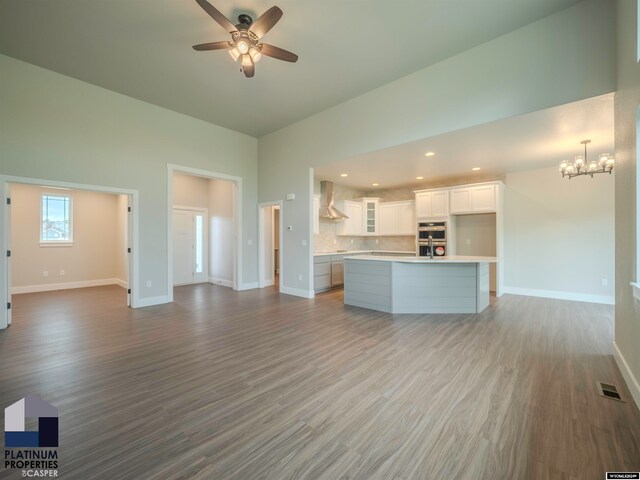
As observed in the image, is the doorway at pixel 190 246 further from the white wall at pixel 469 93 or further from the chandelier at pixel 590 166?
the chandelier at pixel 590 166

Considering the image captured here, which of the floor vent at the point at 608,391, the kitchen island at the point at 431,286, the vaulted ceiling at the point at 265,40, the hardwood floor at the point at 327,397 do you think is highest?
the vaulted ceiling at the point at 265,40

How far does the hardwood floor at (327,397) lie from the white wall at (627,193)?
1.01ft

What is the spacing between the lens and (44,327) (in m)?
3.81

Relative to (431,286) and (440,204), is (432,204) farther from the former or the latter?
(431,286)

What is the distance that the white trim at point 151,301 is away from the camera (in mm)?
4980

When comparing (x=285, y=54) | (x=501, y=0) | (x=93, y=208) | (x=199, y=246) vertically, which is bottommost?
(x=199, y=246)

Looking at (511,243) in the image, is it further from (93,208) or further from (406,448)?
(93,208)

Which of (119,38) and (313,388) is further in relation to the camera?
(119,38)

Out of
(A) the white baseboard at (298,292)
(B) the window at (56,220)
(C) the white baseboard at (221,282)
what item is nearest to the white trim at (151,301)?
(C) the white baseboard at (221,282)

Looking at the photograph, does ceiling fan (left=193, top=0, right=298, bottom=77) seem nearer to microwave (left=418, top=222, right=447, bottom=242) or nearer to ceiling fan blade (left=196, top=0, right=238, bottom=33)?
ceiling fan blade (left=196, top=0, right=238, bottom=33)

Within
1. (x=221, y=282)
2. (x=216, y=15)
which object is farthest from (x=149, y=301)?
(x=216, y=15)

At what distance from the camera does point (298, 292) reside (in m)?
6.02

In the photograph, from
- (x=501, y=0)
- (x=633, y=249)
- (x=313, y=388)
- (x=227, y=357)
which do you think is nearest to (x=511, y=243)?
(x=633, y=249)

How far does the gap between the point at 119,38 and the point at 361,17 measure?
3070mm
